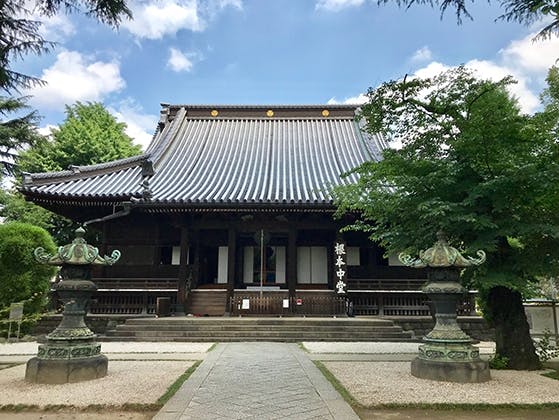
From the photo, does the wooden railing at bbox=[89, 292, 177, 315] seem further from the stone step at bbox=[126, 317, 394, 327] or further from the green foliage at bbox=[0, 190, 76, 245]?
the green foliage at bbox=[0, 190, 76, 245]

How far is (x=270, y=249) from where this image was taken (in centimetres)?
1592

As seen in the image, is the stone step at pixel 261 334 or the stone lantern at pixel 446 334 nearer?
the stone lantern at pixel 446 334

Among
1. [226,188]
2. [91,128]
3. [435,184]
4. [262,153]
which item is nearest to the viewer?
[435,184]

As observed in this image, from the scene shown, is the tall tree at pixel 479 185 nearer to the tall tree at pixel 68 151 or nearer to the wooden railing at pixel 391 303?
the wooden railing at pixel 391 303

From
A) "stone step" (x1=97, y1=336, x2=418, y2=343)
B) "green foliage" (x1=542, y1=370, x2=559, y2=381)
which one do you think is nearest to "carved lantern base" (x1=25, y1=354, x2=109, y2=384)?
"stone step" (x1=97, y1=336, x2=418, y2=343)

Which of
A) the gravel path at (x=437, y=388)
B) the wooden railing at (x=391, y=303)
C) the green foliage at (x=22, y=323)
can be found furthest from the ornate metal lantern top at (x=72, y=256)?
the wooden railing at (x=391, y=303)

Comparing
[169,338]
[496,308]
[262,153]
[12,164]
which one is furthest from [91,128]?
[496,308]

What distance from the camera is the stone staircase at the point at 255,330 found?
11234mm

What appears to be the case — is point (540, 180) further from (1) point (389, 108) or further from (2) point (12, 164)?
(2) point (12, 164)

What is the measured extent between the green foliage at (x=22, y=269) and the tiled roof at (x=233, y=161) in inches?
56.6

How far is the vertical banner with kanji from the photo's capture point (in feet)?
43.8

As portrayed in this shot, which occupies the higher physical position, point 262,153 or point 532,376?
point 262,153

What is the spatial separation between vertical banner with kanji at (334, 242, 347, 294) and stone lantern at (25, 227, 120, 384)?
8.12 metres

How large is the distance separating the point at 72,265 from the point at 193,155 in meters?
12.8
